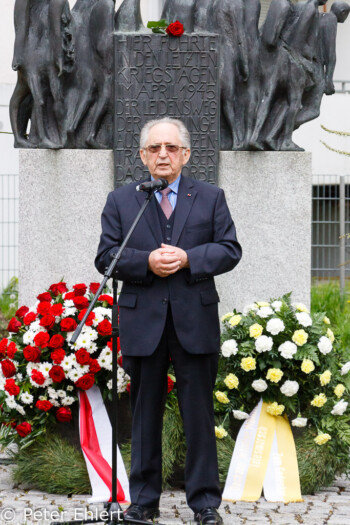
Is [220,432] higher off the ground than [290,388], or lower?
lower

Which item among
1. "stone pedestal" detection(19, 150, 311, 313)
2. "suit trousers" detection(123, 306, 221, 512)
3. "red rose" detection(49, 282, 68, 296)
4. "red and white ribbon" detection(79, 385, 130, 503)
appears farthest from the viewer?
"stone pedestal" detection(19, 150, 311, 313)

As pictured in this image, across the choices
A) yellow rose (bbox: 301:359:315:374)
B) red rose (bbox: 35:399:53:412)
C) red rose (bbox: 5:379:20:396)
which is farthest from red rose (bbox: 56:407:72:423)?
yellow rose (bbox: 301:359:315:374)

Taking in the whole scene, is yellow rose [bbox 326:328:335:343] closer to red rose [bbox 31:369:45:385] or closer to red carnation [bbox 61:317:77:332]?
red carnation [bbox 61:317:77:332]

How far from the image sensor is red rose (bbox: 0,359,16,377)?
5.35 meters

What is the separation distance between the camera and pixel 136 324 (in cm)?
421

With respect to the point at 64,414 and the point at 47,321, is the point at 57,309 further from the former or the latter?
the point at 64,414

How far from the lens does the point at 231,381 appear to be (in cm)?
527

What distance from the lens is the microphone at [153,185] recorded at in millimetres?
3931

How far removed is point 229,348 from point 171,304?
4.07 ft

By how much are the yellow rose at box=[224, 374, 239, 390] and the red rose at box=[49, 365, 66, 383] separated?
95cm

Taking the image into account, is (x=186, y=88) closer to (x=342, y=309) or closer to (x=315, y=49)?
(x=315, y=49)

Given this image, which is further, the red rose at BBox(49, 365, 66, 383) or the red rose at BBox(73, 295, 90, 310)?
the red rose at BBox(73, 295, 90, 310)

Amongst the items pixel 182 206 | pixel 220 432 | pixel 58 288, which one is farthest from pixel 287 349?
pixel 58 288

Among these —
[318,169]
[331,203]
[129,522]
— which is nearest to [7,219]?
[331,203]
